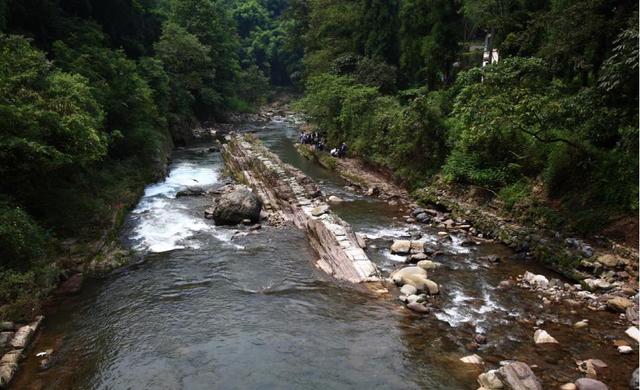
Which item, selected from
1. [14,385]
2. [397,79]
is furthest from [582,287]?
[397,79]

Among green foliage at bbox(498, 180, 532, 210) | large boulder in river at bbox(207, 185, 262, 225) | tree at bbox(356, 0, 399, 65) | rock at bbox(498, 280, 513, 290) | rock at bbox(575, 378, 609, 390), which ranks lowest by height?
rock at bbox(498, 280, 513, 290)

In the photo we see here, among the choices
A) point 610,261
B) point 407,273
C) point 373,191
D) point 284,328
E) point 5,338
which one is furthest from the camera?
point 373,191

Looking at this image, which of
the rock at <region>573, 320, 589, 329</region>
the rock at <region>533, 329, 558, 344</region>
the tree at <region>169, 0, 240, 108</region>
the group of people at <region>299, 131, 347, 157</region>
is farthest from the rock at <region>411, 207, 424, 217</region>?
the tree at <region>169, 0, 240, 108</region>

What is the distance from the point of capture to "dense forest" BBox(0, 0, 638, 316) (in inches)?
528

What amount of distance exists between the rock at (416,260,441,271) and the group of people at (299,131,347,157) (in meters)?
19.2

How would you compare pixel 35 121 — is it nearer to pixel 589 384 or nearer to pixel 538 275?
pixel 589 384

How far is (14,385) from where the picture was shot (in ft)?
29.6

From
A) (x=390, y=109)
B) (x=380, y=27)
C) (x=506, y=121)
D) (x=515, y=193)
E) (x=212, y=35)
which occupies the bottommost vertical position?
(x=515, y=193)

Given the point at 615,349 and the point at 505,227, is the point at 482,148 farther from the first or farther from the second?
the point at 615,349

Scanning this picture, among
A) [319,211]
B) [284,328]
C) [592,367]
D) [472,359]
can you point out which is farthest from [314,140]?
[592,367]

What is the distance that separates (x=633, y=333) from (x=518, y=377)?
3958 millimetres

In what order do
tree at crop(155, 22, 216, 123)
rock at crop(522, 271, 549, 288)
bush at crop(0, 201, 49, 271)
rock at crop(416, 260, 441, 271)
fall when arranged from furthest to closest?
1. tree at crop(155, 22, 216, 123)
2. rock at crop(416, 260, 441, 271)
3. rock at crop(522, 271, 549, 288)
4. bush at crop(0, 201, 49, 271)

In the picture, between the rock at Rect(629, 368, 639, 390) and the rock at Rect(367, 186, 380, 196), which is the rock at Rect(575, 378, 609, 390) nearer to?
the rock at Rect(629, 368, 639, 390)

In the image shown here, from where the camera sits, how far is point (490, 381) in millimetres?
8789
